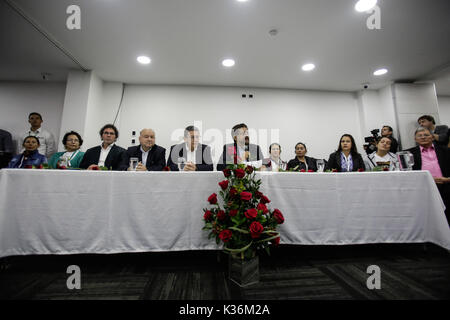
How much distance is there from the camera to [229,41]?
8.97 feet

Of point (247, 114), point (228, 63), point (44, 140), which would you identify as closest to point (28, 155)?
point (44, 140)

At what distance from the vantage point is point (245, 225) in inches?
46.4

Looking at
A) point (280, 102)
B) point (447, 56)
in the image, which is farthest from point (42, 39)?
point (447, 56)

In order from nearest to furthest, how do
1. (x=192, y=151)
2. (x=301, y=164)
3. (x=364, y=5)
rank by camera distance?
(x=364, y=5) → (x=192, y=151) → (x=301, y=164)

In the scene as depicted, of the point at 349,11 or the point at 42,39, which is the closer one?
the point at 349,11

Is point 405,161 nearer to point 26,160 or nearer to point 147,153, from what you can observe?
point 147,153

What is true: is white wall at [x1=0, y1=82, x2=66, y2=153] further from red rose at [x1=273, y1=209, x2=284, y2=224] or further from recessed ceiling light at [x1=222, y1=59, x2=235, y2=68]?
red rose at [x1=273, y1=209, x2=284, y2=224]

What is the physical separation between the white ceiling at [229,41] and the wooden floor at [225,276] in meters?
2.73

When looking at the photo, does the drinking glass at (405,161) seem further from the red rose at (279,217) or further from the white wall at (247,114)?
the white wall at (247,114)

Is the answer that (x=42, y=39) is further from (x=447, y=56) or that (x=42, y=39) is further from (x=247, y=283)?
(x=447, y=56)

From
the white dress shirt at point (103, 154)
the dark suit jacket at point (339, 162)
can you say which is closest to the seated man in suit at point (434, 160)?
the dark suit jacket at point (339, 162)

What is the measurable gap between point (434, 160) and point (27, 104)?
287 inches

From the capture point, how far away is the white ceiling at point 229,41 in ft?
7.19
